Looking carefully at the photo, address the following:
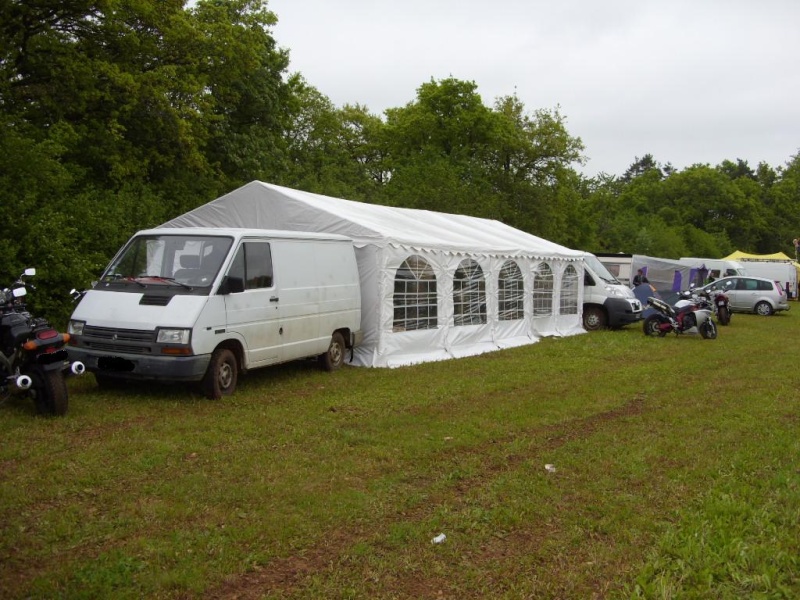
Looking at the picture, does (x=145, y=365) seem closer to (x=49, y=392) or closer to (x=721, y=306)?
(x=49, y=392)

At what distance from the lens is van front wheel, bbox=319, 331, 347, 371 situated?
1059cm

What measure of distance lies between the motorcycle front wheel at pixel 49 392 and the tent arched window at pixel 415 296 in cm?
574

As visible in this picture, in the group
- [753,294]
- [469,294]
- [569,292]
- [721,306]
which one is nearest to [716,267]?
[753,294]

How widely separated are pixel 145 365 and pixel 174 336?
1.53 ft

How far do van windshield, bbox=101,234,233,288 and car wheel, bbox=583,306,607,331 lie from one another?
1285cm

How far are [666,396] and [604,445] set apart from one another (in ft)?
10.0

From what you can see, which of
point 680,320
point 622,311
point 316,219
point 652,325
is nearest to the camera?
point 316,219

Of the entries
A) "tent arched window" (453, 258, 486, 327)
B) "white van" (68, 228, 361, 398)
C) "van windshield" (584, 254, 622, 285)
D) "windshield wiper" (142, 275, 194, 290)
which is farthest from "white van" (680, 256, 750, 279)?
"windshield wiper" (142, 275, 194, 290)

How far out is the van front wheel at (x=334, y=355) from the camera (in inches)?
417

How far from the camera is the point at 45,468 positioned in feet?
17.9

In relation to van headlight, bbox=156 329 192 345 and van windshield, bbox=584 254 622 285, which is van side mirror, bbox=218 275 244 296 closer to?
van headlight, bbox=156 329 192 345

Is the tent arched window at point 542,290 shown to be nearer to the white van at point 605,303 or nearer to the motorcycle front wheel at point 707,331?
the white van at point 605,303

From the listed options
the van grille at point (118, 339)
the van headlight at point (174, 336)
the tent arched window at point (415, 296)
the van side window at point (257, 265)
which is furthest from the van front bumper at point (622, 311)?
the van grille at point (118, 339)

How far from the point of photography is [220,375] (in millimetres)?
8250
